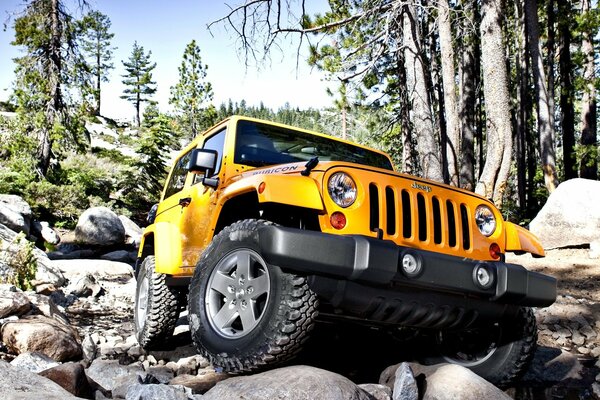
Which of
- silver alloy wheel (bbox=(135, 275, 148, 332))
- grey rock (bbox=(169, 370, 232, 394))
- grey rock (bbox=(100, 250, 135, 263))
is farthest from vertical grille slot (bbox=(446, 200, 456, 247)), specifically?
grey rock (bbox=(100, 250, 135, 263))

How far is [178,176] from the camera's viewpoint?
19.5 feet

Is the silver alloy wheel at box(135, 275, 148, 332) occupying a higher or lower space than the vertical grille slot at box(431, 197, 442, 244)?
lower

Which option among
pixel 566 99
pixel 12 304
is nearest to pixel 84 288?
pixel 12 304

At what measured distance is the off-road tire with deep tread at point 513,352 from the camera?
372cm

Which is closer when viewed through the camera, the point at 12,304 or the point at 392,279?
the point at 392,279

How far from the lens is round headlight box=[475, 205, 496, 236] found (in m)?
3.85

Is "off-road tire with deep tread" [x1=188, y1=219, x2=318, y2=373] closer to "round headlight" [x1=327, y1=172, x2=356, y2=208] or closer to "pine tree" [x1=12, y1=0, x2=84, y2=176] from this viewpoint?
"round headlight" [x1=327, y1=172, x2=356, y2=208]

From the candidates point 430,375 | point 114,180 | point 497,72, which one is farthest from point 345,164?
point 114,180

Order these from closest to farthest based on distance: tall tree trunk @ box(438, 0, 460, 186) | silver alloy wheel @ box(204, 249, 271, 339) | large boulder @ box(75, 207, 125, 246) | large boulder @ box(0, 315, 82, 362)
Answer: silver alloy wheel @ box(204, 249, 271, 339) → large boulder @ box(0, 315, 82, 362) → tall tree trunk @ box(438, 0, 460, 186) → large boulder @ box(75, 207, 125, 246)

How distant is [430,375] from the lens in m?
3.52

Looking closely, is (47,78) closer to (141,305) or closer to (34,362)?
(141,305)

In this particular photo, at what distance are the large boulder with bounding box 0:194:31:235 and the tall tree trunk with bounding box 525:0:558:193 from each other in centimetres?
1419

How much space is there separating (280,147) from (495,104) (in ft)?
20.4

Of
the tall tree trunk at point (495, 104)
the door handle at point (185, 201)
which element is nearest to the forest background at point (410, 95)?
the tall tree trunk at point (495, 104)
